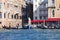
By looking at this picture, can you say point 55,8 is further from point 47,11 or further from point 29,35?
point 29,35

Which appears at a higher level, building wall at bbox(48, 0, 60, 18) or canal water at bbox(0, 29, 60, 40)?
building wall at bbox(48, 0, 60, 18)

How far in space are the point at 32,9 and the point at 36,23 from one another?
484 inches

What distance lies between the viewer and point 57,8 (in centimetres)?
7900

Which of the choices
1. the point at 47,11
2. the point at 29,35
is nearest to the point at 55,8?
the point at 47,11

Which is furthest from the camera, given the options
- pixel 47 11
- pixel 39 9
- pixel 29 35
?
→ pixel 39 9

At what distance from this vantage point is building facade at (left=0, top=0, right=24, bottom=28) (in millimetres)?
72562

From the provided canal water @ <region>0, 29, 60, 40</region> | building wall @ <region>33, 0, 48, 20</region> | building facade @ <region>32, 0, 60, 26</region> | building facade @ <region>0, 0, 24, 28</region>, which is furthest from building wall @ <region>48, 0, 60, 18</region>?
canal water @ <region>0, 29, 60, 40</region>

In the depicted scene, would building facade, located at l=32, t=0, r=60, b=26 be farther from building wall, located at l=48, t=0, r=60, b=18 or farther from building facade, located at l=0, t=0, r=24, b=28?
building facade, located at l=0, t=0, r=24, b=28

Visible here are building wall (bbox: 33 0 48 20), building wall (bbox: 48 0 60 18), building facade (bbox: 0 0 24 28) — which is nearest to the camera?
building facade (bbox: 0 0 24 28)

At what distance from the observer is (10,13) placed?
77.2 metres

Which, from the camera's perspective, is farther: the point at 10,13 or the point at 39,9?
the point at 39,9

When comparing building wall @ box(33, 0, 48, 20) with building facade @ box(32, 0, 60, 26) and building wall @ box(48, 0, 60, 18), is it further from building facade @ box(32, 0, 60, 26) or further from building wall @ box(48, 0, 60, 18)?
building wall @ box(48, 0, 60, 18)

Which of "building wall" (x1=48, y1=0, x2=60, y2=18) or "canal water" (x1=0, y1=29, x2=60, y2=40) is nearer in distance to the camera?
"canal water" (x1=0, y1=29, x2=60, y2=40)

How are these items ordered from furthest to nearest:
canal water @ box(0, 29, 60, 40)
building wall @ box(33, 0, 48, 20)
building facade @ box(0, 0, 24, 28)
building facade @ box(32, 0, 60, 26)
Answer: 1. building wall @ box(33, 0, 48, 20)
2. building facade @ box(32, 0, 60, 26)
3. building facade @ box(0, 0, 24, 28)
4. canal water @ box(0, 29, 60, 40)
